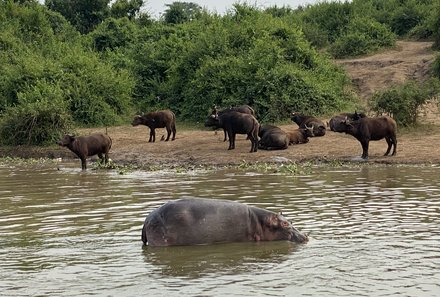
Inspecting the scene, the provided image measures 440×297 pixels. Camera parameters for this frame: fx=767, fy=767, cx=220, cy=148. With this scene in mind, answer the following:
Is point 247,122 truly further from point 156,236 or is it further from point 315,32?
point 315,32

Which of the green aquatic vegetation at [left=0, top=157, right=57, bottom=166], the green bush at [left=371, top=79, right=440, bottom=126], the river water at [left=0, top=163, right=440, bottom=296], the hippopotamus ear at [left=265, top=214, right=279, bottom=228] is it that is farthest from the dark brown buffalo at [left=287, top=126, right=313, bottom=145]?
the hippopotamus ear at [left=265, top=214, right=279, bottom=228]

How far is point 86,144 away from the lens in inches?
740

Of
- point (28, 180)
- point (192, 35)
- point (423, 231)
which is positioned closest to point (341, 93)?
point (192, 35)

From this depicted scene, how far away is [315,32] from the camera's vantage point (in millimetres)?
36719

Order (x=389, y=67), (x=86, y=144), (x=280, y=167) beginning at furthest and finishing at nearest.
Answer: (x=389, y=67), (x=86, y=144), (x=280, y=167)

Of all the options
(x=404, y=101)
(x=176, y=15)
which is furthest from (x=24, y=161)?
(x=176, y=15)

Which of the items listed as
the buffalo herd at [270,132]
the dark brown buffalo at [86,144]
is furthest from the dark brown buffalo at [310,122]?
the dark brown buffalo at [86,144]

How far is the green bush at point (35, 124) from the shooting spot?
23.0 meters

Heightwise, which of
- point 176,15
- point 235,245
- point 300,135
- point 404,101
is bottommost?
point 235,245

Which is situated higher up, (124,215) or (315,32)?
(315,32)

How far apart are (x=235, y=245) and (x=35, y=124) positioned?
15.1 meters

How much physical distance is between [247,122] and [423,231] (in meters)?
10.1

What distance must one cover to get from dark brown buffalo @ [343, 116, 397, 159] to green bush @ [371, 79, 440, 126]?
2936 mm

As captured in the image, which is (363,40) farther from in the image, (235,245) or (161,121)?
(235,245)
